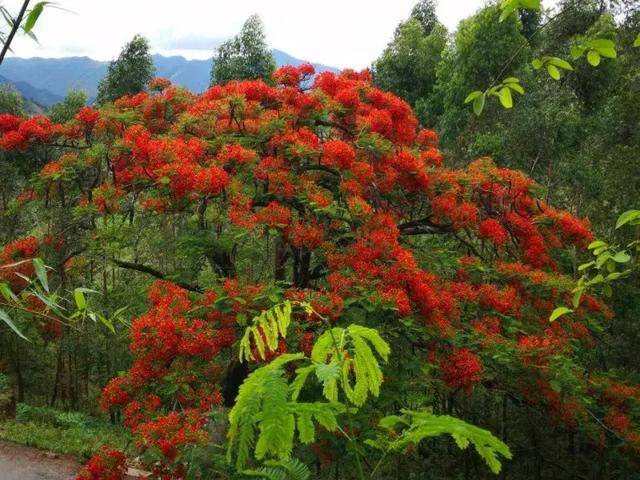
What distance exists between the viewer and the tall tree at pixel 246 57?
20375 millimetres

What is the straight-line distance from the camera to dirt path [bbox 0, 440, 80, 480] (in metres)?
10.5

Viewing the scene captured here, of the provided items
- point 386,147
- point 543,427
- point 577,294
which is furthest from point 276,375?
point 543,427

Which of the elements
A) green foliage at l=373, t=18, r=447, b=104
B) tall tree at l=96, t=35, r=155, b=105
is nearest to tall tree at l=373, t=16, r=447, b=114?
green foliage at l=373, t=18, r=447, b=104

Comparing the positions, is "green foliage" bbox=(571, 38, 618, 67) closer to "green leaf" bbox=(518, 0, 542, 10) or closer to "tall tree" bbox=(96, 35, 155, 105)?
"green leaf" bbox=(518, 0, 542, 10)

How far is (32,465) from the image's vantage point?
10.9 meters

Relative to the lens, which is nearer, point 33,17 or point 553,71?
point 33,17

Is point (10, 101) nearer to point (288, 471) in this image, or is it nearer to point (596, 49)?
point (288, 471)

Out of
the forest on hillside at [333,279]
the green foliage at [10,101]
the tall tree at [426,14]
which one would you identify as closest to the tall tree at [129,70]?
the green foliage at [10,101]

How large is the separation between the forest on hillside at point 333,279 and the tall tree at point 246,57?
32.9ft

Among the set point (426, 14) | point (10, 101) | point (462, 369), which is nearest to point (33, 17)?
point (462, 369)

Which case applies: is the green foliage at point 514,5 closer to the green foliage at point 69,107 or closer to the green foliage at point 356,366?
the green foliage at point 356,366

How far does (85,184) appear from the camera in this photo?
9.30 metres

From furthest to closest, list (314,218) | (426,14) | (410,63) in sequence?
(426,14), (410,63), (314,218)

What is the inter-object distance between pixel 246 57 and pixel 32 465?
14897 mm
